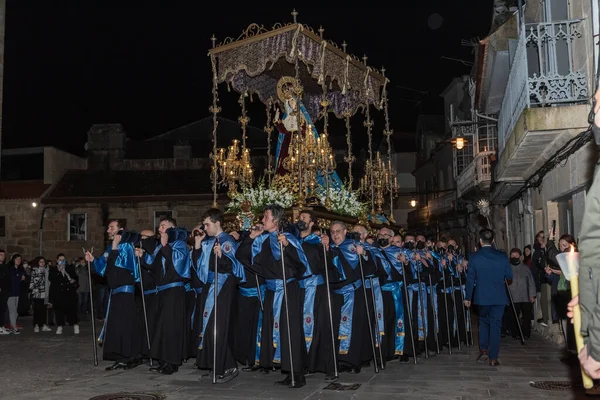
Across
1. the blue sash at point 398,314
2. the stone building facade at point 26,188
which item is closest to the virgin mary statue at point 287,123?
the blue sash at point 398,314

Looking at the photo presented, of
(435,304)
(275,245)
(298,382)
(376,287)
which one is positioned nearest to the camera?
(298,382)

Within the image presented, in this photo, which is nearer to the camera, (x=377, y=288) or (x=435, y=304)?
(x=377, y=288)

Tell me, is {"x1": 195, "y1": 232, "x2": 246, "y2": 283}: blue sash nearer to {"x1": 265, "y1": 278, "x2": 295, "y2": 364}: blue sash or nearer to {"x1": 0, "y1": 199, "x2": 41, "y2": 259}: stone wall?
{"x1": 265, "y1": 278, "x2": 295, "y2": 364}: blue sash

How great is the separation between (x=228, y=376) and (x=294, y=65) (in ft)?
27.0

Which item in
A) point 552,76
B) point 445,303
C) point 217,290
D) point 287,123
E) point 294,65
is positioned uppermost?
point 294,65

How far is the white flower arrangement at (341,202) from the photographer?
13.5 meters

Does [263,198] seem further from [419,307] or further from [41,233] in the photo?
[41,233]

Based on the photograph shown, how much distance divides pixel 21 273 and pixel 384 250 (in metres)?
10.3

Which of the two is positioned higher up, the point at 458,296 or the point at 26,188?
the point at 26,188

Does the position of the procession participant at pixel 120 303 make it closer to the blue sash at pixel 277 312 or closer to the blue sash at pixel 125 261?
the blue sash at pixel 125 261

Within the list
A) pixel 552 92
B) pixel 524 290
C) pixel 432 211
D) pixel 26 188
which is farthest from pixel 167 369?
pixel 432 211

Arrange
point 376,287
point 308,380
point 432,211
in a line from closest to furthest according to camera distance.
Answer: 1. point 308,380
2. point 376,287
3. point 432,211

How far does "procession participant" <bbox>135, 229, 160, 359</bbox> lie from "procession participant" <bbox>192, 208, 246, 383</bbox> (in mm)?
1002

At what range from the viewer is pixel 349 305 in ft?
28.6
